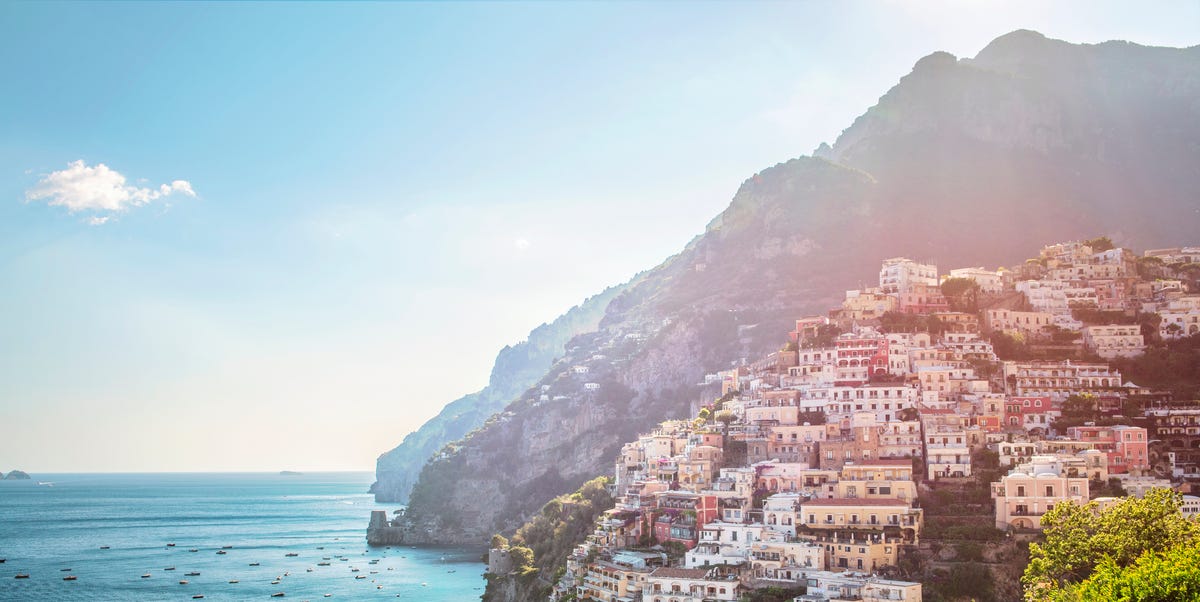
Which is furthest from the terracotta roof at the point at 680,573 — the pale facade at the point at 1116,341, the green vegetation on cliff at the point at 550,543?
the pale facade at the point at 1116,341

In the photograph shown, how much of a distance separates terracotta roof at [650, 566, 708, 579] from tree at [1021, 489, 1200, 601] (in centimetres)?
1883

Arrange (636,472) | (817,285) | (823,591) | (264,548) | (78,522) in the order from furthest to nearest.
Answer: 1. (78,522)
2. (817,285)
3. (264,548)
4. (636,472)
5. (823,591)

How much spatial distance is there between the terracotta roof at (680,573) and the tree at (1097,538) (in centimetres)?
1883

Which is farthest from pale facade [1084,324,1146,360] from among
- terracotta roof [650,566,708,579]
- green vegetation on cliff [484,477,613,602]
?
green vegetation on cliff [484,477,613,602]

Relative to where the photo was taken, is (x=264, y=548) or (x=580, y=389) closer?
(x=264, y=548)

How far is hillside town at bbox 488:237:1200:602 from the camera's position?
5909 centimetres

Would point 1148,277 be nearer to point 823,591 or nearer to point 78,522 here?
point 823,591

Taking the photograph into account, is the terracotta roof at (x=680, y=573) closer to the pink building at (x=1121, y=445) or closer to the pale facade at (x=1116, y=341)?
the pink building at (x=1121, y=445)

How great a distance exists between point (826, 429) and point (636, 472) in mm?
20260

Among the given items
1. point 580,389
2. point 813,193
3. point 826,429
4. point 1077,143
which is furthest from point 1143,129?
point 826,429

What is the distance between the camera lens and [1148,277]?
96.1m

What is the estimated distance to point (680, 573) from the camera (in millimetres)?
60188

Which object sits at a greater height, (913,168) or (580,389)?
(913,168)

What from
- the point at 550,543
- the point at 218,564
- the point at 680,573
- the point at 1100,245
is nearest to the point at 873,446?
→ the point at 680,573
